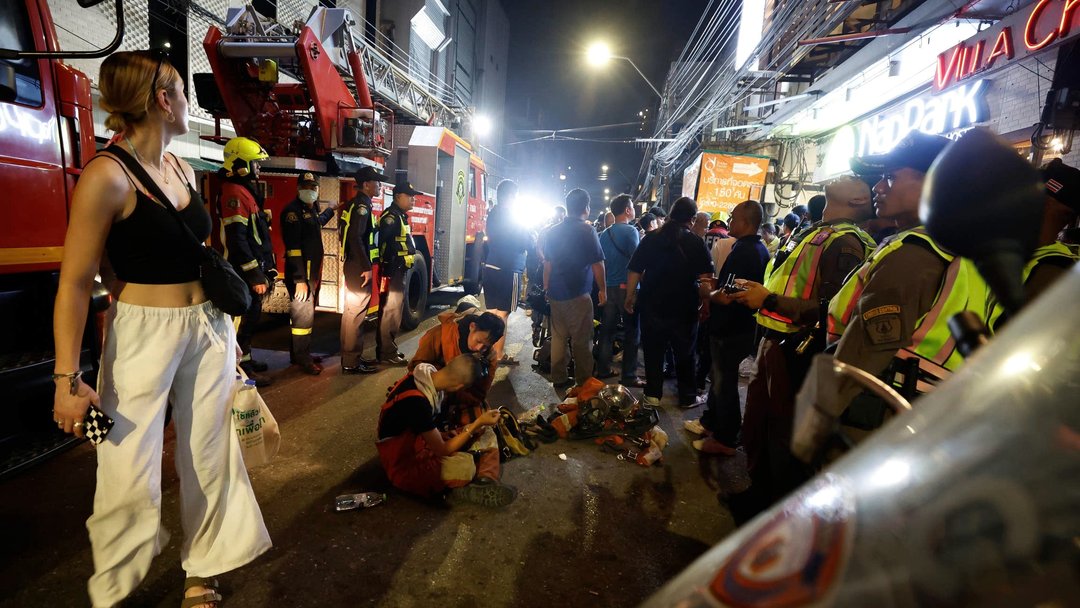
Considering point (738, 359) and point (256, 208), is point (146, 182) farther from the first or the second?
point (738, 359)

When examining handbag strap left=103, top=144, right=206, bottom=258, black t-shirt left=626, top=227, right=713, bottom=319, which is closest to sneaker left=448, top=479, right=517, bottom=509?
handbag strap left=103, top=144, right=206, bottom=258

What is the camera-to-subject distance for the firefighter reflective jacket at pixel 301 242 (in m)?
4.77

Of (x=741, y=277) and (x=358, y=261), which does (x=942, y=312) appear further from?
(x=358, y=261)

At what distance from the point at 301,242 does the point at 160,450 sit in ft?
11.3

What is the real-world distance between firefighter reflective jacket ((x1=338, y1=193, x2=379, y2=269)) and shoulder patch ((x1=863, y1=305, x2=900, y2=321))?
4.17 metres

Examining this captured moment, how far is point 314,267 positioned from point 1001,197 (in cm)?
515

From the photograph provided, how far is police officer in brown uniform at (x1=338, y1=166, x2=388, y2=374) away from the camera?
477 cm

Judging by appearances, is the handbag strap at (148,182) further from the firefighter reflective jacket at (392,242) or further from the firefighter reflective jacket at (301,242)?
the firefighter reflective jacket at (392,242)

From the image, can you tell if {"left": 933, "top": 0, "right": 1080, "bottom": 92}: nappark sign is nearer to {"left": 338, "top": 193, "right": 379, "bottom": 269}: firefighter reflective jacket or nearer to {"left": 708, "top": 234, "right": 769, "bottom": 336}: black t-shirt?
{"left": 708, "top": 234, "right": 769, "bottom": 336}: black t-shirt

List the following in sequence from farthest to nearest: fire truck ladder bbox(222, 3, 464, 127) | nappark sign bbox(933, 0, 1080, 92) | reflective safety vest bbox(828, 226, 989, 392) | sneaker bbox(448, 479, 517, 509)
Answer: fire truck ladder bbox(222, 3, 464, 127), nappark sign bbox(933, 0, 1080, 92), sneaker bbox(448, 479, 517, 509), reflective safety vest bbox(828, 226, 989, 392)

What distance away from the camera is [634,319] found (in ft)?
17.1

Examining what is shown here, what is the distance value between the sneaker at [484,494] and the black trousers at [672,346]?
2138 millimetres

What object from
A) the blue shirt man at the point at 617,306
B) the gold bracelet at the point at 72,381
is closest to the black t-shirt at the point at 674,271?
the blue shirt man at the point at 617,306

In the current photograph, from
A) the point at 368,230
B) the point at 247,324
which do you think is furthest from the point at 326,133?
the point at 247,324
